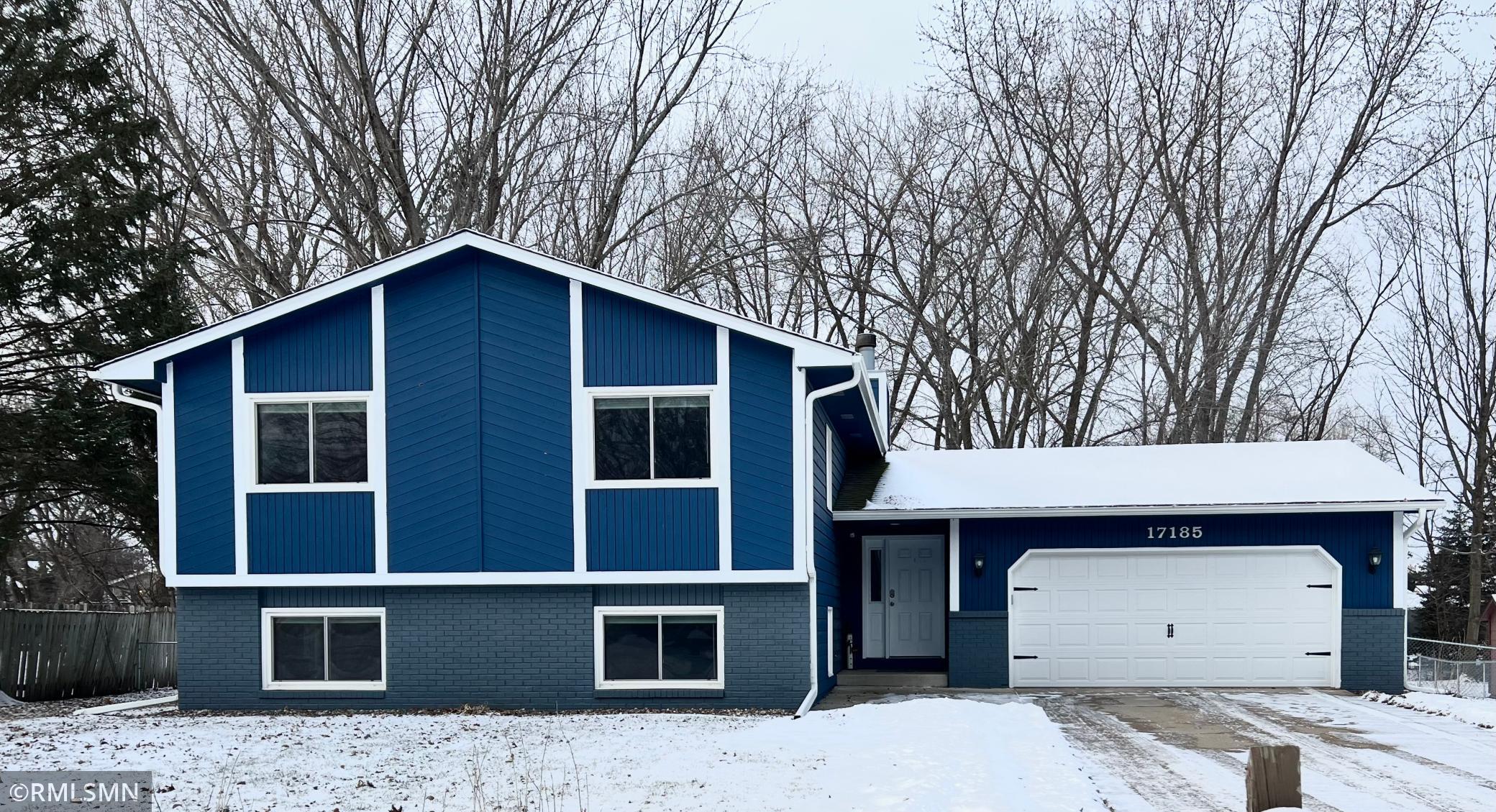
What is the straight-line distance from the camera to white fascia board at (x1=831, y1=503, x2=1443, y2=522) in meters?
15.2

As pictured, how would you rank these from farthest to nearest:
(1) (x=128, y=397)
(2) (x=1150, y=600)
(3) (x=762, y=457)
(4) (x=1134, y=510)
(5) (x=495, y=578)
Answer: (2) (x=1150, y=600) → (4) (x=1134, y=510) → (1) (x=128, y=397) → (5) (x=495, y=578) → (3) (x=762, y=457)

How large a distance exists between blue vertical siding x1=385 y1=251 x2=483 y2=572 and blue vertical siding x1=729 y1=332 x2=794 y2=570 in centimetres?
281

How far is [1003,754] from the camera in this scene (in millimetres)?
9719

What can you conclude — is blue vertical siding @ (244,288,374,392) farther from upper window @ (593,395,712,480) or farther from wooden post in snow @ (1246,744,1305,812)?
wooden post in snow @ (1246,744,1305,812)

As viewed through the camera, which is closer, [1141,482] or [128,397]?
[128,397]

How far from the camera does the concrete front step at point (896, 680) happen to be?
53.1ft

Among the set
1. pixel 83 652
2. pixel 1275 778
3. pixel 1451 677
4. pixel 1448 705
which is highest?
pixel 1275 778

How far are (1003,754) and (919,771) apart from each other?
1241mm

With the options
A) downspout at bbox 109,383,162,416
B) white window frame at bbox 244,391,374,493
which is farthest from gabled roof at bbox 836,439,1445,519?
downspout at bbox 109,383,162,416

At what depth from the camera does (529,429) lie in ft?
44.3

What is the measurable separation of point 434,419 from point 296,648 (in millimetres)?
3048

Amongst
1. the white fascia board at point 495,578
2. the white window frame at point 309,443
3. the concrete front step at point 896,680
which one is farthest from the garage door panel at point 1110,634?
the white window frame at point 309,443

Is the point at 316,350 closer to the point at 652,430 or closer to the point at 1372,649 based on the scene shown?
the point at 652,430

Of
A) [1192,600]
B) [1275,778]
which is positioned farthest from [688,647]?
[1275,778]
